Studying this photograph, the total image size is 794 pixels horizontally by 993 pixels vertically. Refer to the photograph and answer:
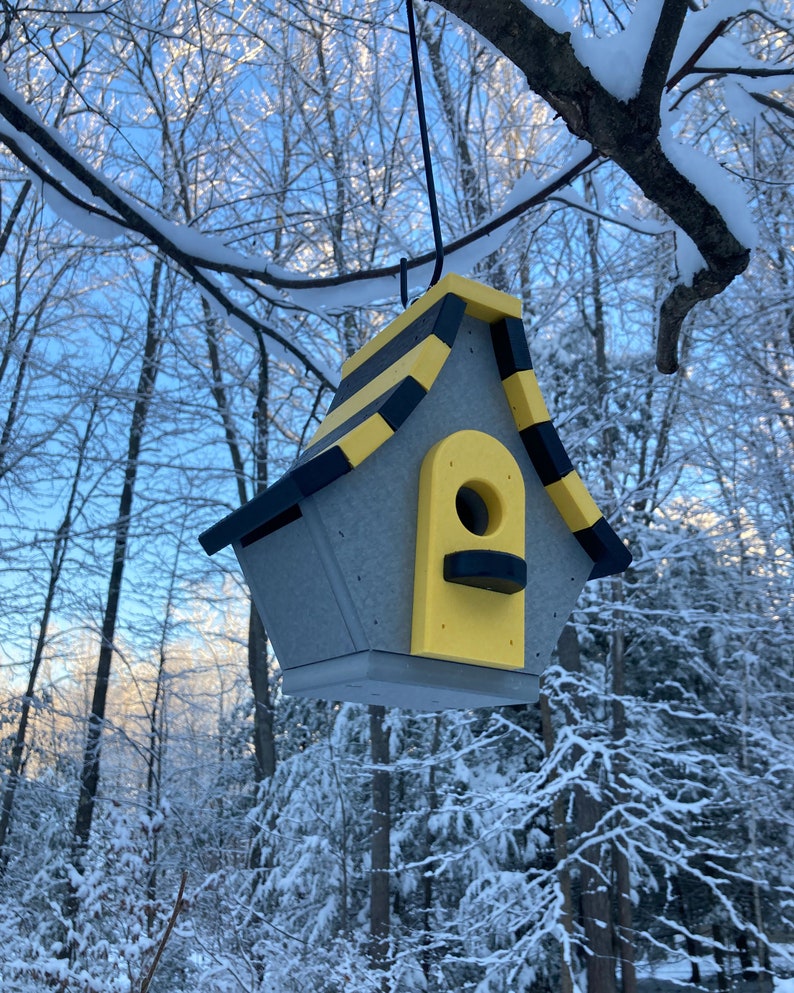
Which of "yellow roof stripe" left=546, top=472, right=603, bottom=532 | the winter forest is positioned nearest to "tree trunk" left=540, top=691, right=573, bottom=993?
the winter forest

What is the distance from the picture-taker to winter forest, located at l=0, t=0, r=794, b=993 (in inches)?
180

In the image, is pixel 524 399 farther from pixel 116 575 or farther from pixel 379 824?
pixel 116 575

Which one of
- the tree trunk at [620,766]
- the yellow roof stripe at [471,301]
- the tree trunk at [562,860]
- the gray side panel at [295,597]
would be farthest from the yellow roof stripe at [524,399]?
the tree trunk at [562,860]

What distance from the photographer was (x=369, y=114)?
607 centimetres

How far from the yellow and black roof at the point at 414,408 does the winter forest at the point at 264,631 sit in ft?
2.81

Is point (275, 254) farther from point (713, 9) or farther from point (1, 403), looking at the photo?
point (713, 9)

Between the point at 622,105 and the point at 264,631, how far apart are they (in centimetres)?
385

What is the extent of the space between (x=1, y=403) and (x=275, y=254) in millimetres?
2849

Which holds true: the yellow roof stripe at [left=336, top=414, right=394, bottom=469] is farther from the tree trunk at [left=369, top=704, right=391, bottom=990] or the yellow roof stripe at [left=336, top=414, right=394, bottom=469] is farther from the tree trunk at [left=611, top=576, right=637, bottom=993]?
the tree trunk at [left=369, top=704, right=391, bottom=990]

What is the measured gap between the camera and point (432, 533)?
3.79 ft

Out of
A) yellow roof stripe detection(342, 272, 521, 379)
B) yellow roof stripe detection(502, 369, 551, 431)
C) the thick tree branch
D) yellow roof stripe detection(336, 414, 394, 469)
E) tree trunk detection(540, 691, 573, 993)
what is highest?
the thick tree branch

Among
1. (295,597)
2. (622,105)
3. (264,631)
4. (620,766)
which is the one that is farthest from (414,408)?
(620,766)

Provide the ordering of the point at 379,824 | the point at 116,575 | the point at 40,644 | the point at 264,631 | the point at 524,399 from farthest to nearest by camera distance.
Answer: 1. the point at 116,575
2. the point at 40,644
3. the point at 379,824
4. the point at 264,631
5. the point at 524,399

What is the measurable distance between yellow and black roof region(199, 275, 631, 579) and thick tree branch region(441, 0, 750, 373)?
0.89ft
